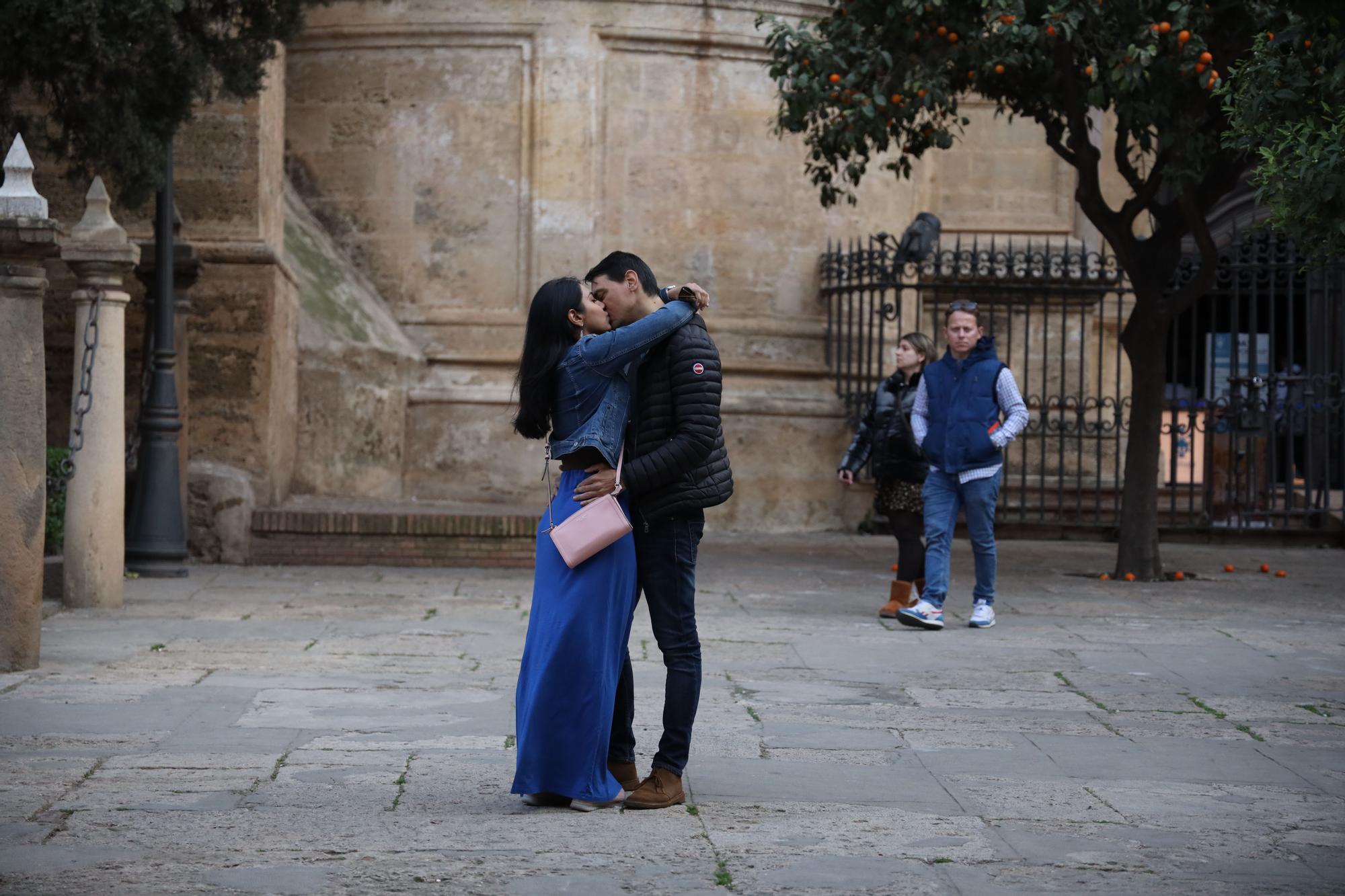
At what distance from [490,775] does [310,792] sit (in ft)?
1.98

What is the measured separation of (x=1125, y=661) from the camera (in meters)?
8.16

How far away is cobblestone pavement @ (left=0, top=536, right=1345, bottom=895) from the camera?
422 centimetres

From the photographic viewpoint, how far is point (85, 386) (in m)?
9.26

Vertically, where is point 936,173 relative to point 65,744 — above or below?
above

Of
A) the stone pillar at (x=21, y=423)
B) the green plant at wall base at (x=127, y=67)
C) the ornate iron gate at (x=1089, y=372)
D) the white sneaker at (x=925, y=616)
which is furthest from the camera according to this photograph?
the ornate iron gate at (x=1089, y=372)

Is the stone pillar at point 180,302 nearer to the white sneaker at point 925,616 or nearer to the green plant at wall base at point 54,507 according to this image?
the green plant at wall base at point 54,507

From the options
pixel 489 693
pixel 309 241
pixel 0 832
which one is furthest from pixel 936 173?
pixel 0 832

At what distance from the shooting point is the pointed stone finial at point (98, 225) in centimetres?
939

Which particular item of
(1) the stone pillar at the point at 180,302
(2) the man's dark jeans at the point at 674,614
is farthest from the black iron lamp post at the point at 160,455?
(2) the man's dark jeans at the point at 674,614

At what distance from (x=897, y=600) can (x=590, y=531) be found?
511cm

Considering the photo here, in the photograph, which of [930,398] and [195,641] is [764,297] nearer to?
[930,398]

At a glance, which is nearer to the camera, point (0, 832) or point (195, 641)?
point (0, 832)

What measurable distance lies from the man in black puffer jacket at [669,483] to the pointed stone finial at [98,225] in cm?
513

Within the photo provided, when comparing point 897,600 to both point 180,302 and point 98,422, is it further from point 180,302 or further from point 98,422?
point 180,302
